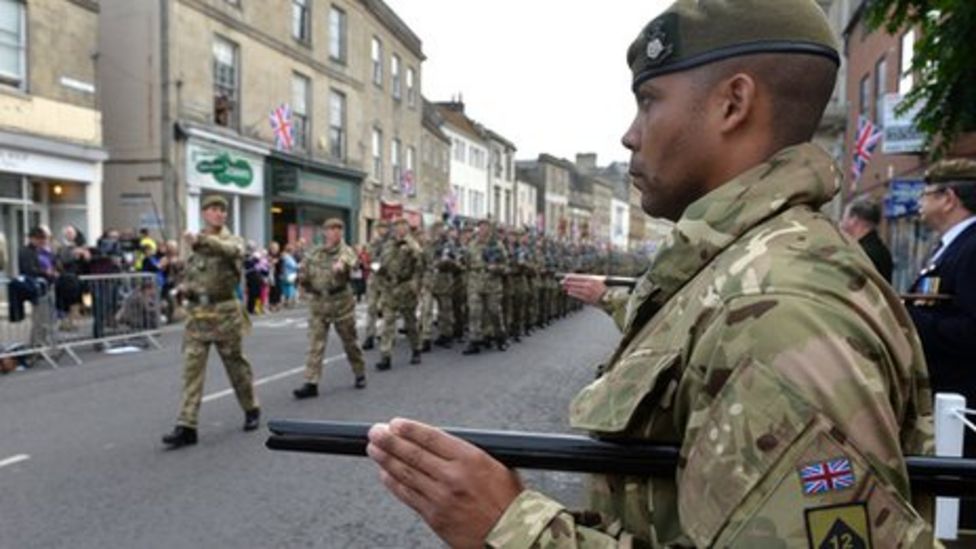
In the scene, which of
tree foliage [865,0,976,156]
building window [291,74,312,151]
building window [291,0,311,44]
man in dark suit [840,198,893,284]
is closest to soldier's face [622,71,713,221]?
Result: tree foliage [865,0,976,156]

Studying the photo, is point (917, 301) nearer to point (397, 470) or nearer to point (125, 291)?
point (397, 470)

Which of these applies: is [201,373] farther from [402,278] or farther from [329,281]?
[402,278]

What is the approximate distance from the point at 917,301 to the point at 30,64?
17.1m

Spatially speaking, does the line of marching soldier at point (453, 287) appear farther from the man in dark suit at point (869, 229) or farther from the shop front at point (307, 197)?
the shop front at point (307, 197)

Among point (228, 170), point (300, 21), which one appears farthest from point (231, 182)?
point (300, 21)

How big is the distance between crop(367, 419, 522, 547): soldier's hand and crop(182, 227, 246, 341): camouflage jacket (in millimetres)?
5859

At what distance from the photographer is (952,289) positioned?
349 centimetres

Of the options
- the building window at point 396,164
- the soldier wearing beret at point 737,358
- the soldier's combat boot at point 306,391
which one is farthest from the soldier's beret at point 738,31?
the building window at point 396,164

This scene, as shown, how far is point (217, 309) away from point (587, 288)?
4516 millimetres

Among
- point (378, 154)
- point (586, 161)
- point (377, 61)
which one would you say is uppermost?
point (586, 161)

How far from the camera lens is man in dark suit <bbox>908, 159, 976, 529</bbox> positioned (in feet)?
11.2

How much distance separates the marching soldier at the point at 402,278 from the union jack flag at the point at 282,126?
13.8 metres

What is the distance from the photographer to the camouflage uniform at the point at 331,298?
8.62 meters

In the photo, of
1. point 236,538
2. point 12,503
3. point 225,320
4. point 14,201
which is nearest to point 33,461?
point 12,503
